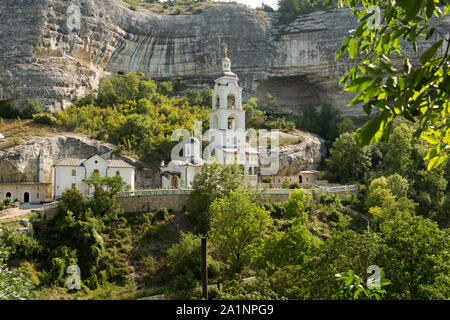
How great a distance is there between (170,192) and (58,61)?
2494 cm

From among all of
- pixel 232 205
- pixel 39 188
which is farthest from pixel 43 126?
pixel 232 205

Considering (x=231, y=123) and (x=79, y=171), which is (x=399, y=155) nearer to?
(x=231, y=123)

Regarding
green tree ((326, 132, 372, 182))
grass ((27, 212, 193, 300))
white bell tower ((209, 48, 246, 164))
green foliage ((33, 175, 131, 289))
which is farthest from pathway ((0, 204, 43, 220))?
green tree ((326, 132, 372, 182))

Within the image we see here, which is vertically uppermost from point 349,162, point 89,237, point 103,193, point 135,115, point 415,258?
point 135,115

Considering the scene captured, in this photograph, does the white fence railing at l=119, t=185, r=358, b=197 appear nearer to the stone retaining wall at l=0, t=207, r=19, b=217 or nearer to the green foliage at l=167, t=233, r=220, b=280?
the stone retaining wall at l=0, t=207, r=19, b=217

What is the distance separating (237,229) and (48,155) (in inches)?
758

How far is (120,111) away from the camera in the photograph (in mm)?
46281

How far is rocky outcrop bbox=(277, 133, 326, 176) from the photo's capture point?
42.3 meters

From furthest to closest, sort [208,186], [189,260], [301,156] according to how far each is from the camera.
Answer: [301,156]
[208,186]
[189,260]

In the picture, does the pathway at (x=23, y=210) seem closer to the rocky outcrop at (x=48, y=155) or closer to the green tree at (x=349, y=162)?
the rocky outcrop at (x=48, y=155)

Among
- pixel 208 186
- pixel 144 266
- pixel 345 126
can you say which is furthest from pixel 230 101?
pixel 144 266

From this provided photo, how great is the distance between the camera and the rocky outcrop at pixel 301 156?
42.3 metres

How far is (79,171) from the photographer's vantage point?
32.7m
